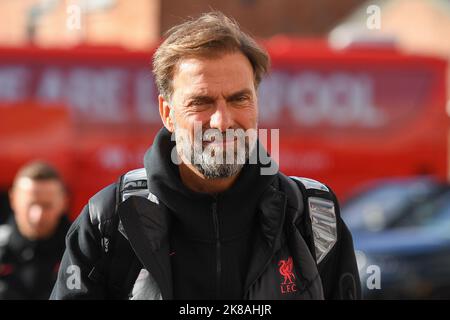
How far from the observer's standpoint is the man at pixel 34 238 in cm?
435

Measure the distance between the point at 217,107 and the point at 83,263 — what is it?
54cm

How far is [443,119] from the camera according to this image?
12.3 metres

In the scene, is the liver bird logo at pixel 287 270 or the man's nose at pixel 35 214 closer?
the liver bird logo at pixel 287 270

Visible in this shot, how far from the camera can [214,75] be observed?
2.24 meters

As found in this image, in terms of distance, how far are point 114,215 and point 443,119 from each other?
34.8 ft

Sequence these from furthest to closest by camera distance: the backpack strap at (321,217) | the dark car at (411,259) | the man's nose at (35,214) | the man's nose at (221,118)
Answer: the dark car at (411,259) < the man's nose at (35,214) < the backpack strap at (321,217) < the man's nose at (221,118)

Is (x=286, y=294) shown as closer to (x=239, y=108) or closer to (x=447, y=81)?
(x=239, y=108)

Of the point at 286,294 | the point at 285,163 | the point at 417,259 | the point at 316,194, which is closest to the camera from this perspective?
the point at 286,294

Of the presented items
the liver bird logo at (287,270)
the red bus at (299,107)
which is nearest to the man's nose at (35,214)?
the liver bird logo at (287,270)

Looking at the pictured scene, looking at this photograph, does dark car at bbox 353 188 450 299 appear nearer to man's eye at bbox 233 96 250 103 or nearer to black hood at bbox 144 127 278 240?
black hood at bbox 144 127 278 240

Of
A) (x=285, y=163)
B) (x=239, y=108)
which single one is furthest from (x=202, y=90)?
(x=285, y=163)

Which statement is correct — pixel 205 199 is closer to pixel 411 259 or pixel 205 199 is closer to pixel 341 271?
pixel 341 271

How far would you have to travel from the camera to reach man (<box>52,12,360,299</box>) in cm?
225

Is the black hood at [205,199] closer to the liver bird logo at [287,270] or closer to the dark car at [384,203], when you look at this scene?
the liver bird logo at [287,270]
